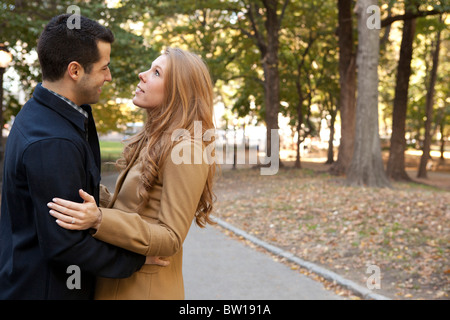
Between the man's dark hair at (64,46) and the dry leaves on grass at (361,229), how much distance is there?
5613 mm

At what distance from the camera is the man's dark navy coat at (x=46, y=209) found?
1.94 meters

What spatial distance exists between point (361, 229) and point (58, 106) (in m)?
8.74

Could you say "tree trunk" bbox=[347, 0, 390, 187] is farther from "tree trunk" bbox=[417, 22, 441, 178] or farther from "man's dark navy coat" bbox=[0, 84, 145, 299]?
"man's dark navy coat" bbox=[0, 84, 145, 299]

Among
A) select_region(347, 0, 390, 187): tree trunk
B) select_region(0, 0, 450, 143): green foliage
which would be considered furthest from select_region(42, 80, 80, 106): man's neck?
select_region(347, 0, 390, 187): tree trunk

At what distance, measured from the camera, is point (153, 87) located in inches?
99.3

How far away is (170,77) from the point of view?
2494 mm

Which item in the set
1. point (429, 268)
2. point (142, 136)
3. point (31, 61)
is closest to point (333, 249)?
point (429, 268)

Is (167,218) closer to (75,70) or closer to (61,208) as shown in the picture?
(61,208)

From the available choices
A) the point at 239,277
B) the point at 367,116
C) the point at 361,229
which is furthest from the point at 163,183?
the point at 367,116

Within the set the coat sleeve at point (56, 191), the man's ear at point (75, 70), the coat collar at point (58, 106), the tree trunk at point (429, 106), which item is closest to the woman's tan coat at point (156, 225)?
the coat sleeve at point (56, 191)

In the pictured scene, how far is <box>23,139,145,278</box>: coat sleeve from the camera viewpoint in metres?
1.93

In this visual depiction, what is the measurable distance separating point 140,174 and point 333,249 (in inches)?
283

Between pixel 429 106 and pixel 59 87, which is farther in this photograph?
pixel 429 106

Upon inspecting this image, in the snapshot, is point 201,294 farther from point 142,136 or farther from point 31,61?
point 31,61
